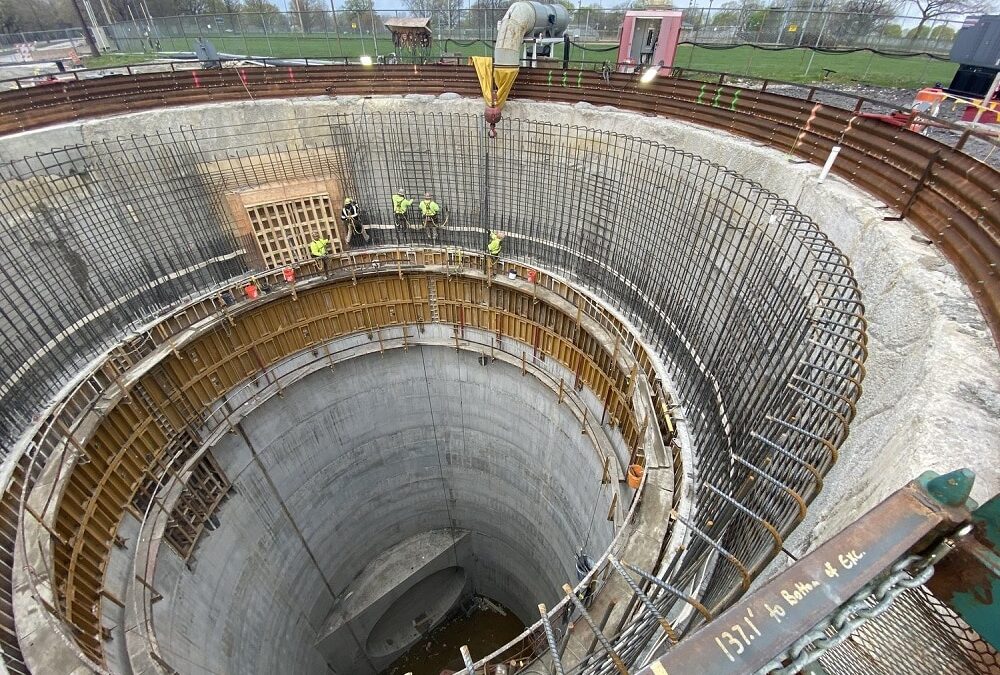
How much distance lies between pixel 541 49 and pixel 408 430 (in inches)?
544

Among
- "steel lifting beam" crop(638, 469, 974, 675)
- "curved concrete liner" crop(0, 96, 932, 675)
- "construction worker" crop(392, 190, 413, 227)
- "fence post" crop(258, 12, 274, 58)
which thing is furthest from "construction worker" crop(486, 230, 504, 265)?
"fence post" crop(258, 12, 274, 58)

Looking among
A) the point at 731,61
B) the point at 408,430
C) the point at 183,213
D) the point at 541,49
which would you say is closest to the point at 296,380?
Result: the point at 408,430

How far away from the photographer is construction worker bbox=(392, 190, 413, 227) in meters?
11.8

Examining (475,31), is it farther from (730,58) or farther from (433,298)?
(433,298)

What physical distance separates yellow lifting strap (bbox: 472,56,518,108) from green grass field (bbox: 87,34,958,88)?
8.80 ft

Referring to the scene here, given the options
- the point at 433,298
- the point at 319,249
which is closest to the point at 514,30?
the point at 433,298

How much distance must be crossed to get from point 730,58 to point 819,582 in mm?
26760

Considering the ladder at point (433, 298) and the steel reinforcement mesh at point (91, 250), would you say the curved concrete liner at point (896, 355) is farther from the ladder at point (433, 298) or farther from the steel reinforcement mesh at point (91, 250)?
the ladder at point (433, 298)

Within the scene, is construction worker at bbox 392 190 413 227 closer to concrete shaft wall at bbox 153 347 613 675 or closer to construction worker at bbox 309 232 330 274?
construction worker at bbox 309 232 330 274

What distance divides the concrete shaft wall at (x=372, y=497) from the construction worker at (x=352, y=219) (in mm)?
3142

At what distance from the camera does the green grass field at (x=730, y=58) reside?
17.7 m

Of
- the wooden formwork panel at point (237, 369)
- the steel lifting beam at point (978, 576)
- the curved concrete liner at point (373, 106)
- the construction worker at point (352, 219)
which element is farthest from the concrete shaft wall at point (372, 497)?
the steel lifting beam at point (978, 576)

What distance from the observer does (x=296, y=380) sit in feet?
37.0

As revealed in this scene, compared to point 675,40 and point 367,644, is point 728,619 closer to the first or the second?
point 367,644
